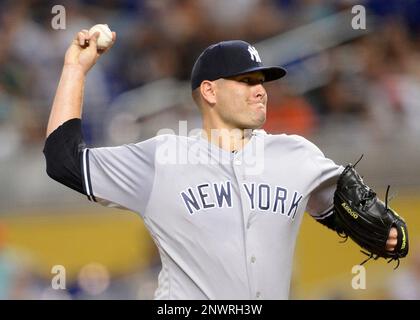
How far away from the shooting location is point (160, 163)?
10.9 feet

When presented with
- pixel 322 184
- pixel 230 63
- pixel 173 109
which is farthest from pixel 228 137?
pixel 173 109

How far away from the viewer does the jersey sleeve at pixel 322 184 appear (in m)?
3.41

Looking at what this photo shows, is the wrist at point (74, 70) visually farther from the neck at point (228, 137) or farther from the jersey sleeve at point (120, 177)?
the neck at point (228, 137)

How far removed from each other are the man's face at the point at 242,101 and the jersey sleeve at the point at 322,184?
0.24 meters

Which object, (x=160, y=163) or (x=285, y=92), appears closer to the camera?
(x=160, y=163)

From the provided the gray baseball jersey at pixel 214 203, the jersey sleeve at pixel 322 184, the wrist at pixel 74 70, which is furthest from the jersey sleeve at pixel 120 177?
the jersey sleeve at pixel 322 184

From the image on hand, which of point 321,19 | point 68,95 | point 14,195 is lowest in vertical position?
point 68,95

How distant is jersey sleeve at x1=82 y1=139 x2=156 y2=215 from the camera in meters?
3.29

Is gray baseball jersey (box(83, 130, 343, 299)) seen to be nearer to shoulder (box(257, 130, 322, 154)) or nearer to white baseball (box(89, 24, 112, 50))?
shoulder (box(257, 130, 322, 154))

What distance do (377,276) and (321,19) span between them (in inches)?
93.4

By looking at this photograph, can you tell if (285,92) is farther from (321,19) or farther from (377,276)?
(377,276)

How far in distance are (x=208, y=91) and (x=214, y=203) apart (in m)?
0.48

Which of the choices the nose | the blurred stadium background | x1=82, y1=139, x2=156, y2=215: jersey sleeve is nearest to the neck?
the nose

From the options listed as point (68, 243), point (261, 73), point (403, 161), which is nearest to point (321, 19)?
point (403, 161)
